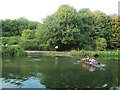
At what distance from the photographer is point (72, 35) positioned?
20.1 metres

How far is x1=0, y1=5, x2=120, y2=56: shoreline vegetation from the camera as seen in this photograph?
19.7 metres

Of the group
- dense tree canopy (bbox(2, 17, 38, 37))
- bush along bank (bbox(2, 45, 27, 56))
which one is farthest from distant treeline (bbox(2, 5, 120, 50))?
dense tree canopy (bbox(2, 17, 38, 37))

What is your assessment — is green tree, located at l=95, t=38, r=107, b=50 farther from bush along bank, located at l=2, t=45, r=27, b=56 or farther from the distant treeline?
bush along bank, located at l=2, t=45, r=27, b=56

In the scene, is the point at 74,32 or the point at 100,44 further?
the point at 100,44

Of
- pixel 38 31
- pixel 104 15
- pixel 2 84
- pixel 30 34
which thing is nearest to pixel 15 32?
pixel 30 34

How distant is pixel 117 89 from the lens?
5.67 m

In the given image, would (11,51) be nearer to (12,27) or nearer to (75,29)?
(75,29)

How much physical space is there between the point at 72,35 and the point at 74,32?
1.80ft

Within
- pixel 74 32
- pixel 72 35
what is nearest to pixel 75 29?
pixel 74 32

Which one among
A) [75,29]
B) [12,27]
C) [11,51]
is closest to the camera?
[11,51]

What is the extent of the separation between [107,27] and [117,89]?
20.1 m

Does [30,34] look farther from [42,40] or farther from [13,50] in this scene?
[13,50]

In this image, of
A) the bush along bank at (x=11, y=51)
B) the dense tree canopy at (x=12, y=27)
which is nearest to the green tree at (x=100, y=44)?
the bush along bank at (x=11, y=51)

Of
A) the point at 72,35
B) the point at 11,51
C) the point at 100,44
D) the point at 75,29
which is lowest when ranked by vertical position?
the point at 11,51
